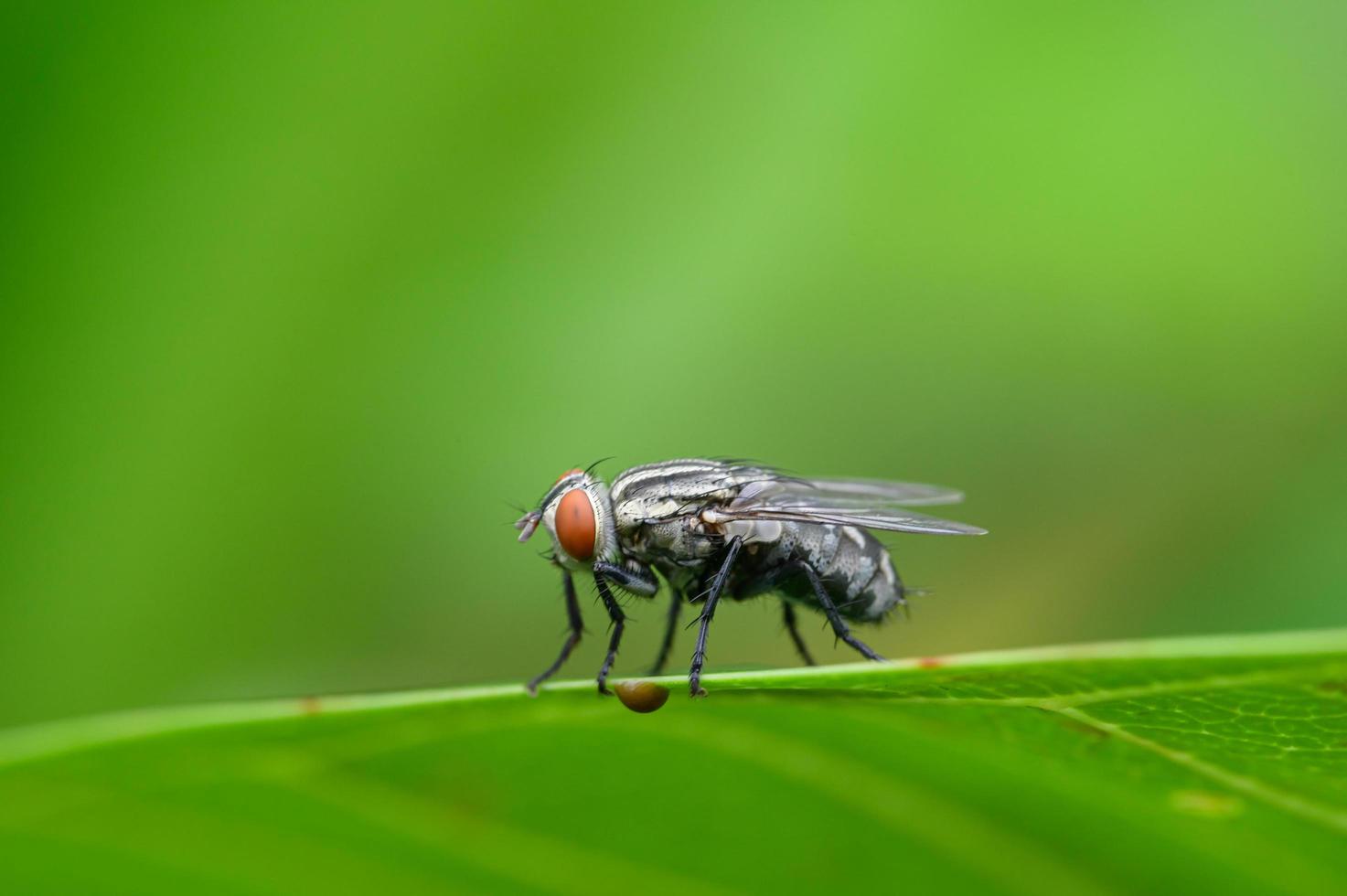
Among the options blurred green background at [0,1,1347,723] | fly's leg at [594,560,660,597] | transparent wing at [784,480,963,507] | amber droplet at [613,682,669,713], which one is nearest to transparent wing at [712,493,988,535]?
transparent wing at [784,480,963,507]

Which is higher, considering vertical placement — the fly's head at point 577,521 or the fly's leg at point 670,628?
the fly's head at point 577,521

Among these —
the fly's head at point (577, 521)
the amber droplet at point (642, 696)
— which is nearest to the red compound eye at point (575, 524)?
the fly's head at point (577, 521)

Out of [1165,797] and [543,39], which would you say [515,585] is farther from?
[1165,797]

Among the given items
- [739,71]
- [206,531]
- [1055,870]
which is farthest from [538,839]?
[739,71]

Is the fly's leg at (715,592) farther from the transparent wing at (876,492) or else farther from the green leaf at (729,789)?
the green leaf at (729,789)

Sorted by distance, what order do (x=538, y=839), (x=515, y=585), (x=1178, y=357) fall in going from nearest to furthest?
(x=538, y=839), (x=515, y=585), (x=1178, y=357)

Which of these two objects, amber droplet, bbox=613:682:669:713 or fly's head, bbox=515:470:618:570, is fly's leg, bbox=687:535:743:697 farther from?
amber droplet, bbox=613:682:669:713

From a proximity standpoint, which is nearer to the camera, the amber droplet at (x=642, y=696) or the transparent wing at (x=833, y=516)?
the amber droplet at (x=642, y=696)

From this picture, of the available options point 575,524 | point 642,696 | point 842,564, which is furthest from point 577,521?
point 642,696
